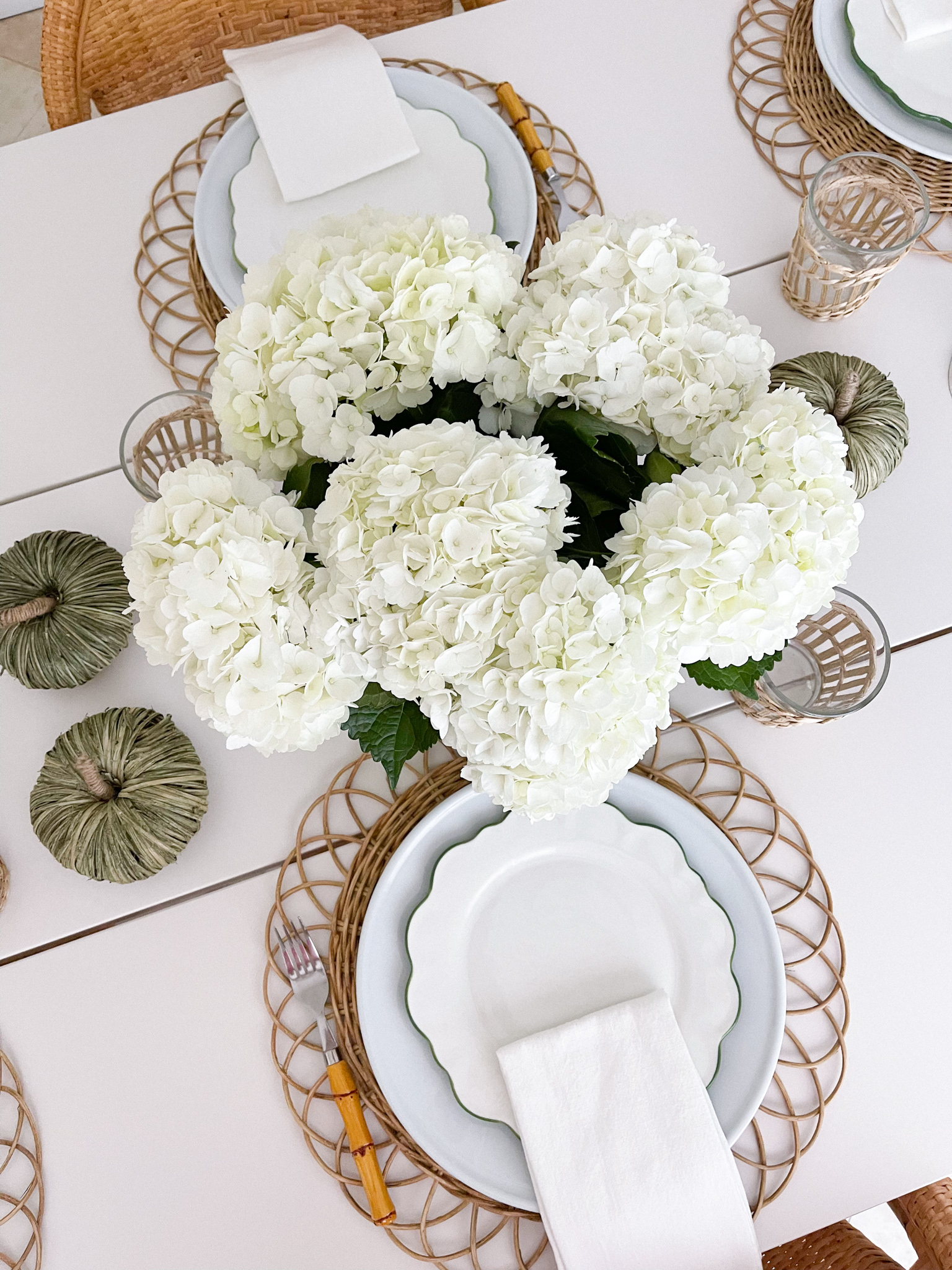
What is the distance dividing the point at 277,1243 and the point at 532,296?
2.24 feet

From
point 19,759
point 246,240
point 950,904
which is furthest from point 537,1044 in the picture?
point 246,240

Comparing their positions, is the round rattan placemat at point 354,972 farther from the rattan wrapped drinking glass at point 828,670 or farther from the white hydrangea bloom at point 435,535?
the white hydrangea bloom at point 435,535

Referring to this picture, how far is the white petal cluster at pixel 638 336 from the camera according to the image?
19.3 inches

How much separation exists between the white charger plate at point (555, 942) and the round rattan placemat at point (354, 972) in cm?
6

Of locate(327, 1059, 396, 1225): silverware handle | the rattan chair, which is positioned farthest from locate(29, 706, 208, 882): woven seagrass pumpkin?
the rattan chair

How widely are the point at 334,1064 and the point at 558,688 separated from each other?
41 cm

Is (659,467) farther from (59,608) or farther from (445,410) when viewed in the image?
(59,608)

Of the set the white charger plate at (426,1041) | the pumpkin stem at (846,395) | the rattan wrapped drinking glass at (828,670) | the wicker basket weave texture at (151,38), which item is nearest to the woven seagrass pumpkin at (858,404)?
the pumpkin stem at (846,395)

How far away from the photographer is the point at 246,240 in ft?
2.79

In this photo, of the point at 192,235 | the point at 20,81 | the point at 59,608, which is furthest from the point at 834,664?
the point at 20,81

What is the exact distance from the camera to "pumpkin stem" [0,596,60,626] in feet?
2.25

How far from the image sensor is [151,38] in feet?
3.46

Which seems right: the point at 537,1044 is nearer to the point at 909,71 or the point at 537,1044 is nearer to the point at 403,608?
the point at 403,608

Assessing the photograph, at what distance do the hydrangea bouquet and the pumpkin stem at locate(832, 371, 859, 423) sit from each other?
27 centimetres
